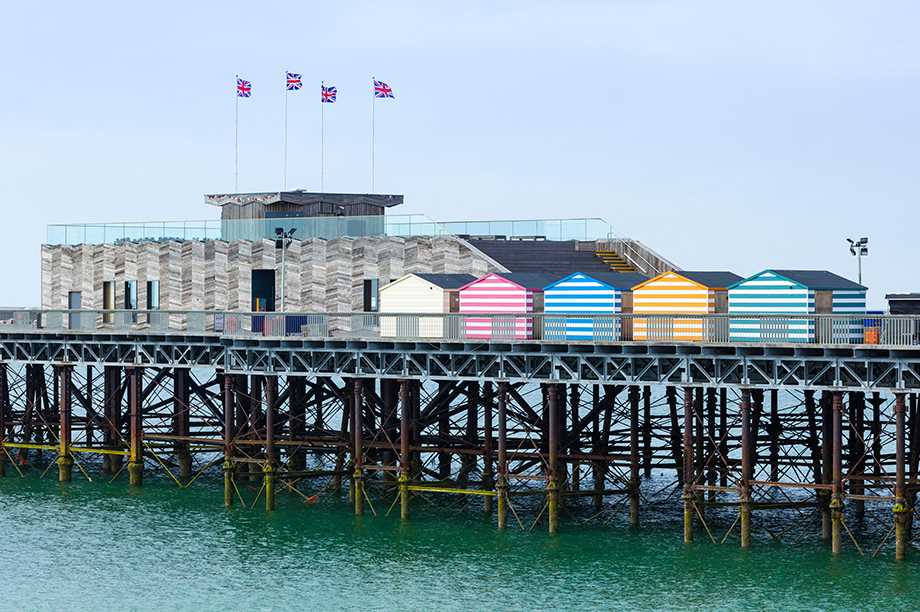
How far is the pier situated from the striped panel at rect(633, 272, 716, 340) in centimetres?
65

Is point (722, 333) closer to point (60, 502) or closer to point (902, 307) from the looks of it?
point (902, 307)

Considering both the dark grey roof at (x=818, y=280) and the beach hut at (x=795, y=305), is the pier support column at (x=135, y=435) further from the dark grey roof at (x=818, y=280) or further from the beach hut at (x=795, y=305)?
the dark grey roof at (x=818, y=280)

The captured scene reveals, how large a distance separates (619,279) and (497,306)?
4.67 metres

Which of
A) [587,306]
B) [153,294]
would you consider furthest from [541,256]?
[153,294]

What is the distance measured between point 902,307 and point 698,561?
1196 centimetres

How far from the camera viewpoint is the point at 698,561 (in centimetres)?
4528

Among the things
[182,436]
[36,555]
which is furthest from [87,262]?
[36,555]

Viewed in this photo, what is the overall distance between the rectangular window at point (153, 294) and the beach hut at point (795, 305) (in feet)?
99.4

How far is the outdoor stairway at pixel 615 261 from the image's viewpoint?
62406 millimetres

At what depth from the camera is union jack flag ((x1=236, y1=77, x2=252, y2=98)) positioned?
72625mm

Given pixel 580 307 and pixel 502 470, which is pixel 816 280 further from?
pixel 502 470

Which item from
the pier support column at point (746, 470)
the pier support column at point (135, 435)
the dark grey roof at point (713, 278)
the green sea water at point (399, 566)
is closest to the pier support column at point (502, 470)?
the green sea water at point (399, 566)

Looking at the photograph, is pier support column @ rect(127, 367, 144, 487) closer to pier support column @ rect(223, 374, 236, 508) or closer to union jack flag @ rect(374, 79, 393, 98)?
pier support column @ rect(223, 374, 236, 508)

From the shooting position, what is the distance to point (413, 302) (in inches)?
2136
